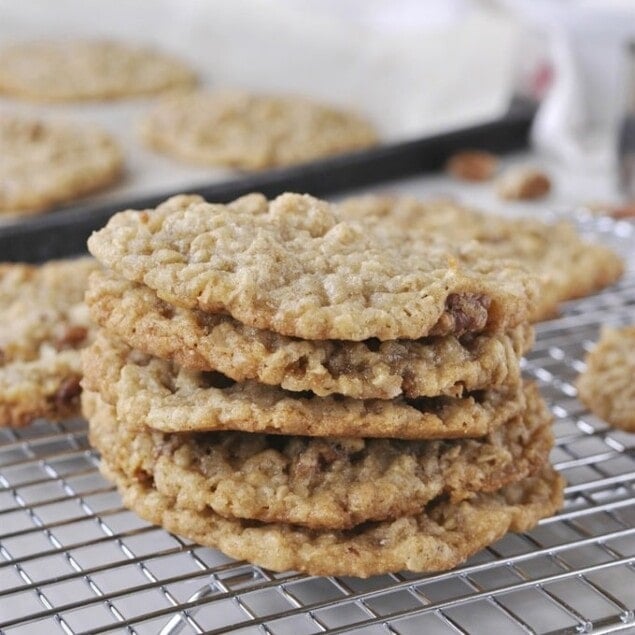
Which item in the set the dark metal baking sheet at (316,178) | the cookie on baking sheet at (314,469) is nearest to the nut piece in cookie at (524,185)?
the dark metal baking sheet at (316,178)

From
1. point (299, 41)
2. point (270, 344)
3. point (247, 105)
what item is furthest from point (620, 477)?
point (299, 41)

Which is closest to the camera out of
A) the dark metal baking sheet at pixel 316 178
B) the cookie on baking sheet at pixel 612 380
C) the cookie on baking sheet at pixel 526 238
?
the cookie on baking sheet at pixel 612 380

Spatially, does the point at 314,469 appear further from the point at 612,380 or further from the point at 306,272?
the point at 612,380

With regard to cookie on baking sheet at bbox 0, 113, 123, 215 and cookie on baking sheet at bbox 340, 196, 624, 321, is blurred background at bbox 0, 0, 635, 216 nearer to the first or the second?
cookie on baking sheet at bbox 0, 113, 123, 215

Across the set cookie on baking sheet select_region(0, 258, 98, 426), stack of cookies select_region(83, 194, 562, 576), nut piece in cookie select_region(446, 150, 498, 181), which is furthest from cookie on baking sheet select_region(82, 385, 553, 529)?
nut piece in cookie select_region(446, 150, 498, 181)

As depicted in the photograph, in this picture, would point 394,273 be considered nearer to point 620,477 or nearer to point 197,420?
point 197,420

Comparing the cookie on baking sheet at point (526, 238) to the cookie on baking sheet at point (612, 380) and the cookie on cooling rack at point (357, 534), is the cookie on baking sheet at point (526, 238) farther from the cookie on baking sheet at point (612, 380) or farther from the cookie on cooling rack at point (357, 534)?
the cookie on cooling rack at point (357, 534)

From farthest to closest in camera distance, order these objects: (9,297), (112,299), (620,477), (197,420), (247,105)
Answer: (247,105) < (9,297) < (620,477) < (112,299) < (197,420)

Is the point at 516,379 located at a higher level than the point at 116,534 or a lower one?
higher
